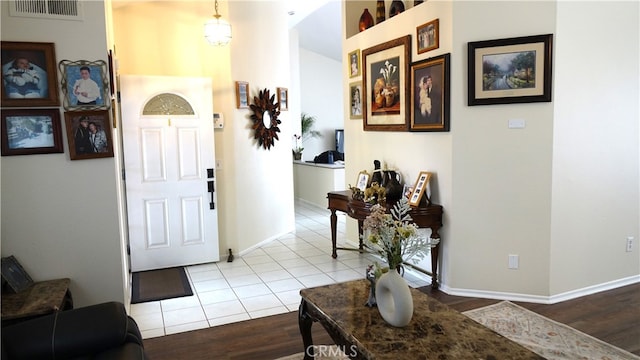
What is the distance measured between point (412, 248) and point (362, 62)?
3.20 metres

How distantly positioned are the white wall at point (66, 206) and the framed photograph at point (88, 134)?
1.8 inches

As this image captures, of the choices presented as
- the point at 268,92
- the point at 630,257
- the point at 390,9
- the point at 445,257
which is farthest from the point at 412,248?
the point at 268,92

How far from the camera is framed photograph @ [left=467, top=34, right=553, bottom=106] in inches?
135

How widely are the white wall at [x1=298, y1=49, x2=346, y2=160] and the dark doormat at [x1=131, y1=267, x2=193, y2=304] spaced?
5582 mm

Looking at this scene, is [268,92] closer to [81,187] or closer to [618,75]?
[81,187]

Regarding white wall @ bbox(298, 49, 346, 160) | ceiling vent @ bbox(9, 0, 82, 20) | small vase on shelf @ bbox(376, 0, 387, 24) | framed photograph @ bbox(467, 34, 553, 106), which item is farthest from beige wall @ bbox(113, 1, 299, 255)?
white wall @ bbox(298, 49, 346, 160)

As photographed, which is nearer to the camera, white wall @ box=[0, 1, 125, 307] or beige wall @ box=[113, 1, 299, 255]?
white wall @ box=[0, 1, 125, 307]

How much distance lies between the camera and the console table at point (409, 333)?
1876mm

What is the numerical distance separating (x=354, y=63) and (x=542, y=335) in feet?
10.9

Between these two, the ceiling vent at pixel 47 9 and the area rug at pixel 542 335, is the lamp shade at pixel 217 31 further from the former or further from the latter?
the area rug at pixel 542 335

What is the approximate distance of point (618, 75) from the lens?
12.1 feet

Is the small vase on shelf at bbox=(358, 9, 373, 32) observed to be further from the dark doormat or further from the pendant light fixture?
the dark doormat

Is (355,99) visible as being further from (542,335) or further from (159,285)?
(542,335)

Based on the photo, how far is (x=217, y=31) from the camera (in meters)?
4.38
